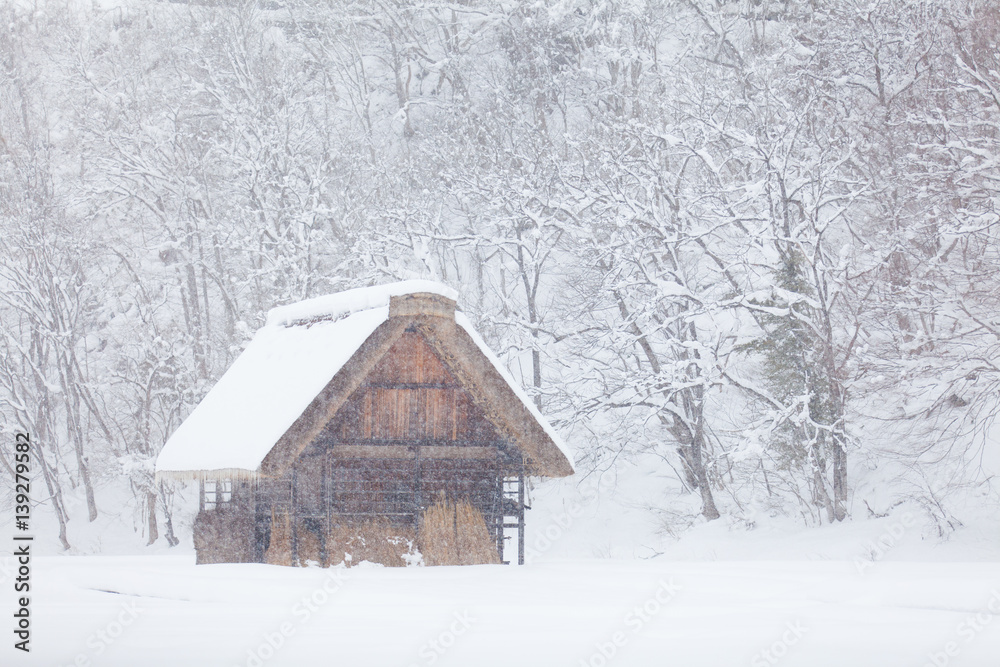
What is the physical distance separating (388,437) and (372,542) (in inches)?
60.4

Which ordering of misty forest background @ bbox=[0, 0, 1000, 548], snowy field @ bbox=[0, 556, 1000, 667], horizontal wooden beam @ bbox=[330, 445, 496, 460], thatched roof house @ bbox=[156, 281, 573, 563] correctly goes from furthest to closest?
misty forest background @ bbox=[0, 0, 1000, 548], horizontal wooden beam @ bbox=[330, 445, 496, 460], thatched roof house @ bbox=[156, 281, 573, 563], snowy field @ bbox=[0, 556, 1000, 667]

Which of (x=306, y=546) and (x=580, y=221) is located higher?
(x=580, y=221)

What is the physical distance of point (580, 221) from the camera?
25.3m

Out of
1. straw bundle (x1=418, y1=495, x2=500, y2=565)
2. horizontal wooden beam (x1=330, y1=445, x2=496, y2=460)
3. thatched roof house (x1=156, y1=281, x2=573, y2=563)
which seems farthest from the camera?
straw bundle (x1=418, y1=495, x2=500, y2=565)

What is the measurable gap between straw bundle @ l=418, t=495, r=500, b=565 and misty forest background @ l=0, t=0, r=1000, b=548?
21.4 feet

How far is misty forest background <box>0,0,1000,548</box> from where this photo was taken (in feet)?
69.0

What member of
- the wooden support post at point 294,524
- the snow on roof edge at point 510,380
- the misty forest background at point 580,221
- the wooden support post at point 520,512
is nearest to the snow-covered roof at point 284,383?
the snow on roof edge at point 510,380

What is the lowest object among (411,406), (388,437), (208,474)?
(208,474)

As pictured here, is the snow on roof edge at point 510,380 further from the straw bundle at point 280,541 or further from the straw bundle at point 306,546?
the straw bundle at point 280,541

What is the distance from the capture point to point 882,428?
21234 mm

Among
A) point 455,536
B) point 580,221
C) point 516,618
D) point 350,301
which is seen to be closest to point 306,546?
point 455,536

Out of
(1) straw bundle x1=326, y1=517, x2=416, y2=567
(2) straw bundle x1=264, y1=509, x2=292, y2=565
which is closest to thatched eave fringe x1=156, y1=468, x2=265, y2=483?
(2) straw bundle x1=264, y1=509, x2=292, y2=565

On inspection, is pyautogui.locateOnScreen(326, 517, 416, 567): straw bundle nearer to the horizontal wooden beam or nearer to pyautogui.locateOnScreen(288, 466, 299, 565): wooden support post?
pyautogui.locateOnScreen(288, 466, 299, 565): wooden support post

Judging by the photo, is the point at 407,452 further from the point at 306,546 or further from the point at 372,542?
the point at 306,546
